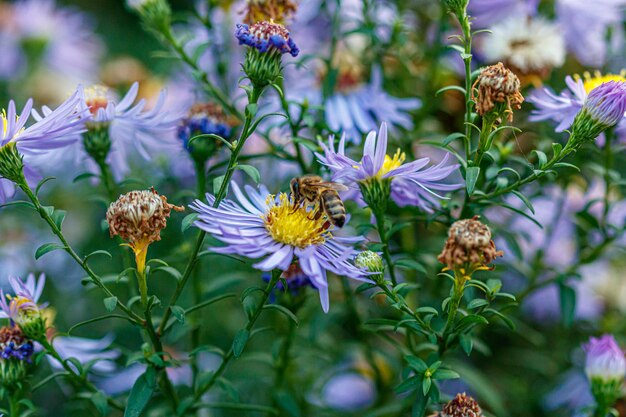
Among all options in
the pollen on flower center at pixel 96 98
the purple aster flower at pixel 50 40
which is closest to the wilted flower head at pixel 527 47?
the pollen on flower center at pixel 96 98

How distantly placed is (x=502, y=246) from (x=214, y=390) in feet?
2.50

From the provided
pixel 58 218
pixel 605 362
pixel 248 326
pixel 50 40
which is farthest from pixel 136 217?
pixel 50 40

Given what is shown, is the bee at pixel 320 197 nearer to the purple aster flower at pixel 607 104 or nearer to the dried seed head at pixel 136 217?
the dried seed head at pixel 136 217

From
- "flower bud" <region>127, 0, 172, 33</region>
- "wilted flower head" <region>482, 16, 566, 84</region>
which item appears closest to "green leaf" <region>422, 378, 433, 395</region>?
"wilted flower head" <region>482, 16, 566, 84</region>

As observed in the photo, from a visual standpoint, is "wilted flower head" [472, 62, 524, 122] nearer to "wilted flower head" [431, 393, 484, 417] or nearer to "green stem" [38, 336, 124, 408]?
"wilted flower head" [431, 393, 484, 417]

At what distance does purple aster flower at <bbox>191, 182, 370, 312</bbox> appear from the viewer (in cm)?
104

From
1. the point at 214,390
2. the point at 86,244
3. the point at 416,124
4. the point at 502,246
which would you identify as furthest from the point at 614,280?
the point at 86,244

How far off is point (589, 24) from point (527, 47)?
33 centimetres

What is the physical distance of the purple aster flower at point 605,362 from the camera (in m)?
1.34

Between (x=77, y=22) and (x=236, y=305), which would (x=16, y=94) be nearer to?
(x=77, y=22)

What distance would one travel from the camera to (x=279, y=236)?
1.16 m

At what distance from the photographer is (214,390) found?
180 centimetres

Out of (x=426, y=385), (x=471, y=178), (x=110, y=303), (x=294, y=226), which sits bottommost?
(x=426, y=385)

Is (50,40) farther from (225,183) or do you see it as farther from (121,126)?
(225,183)
